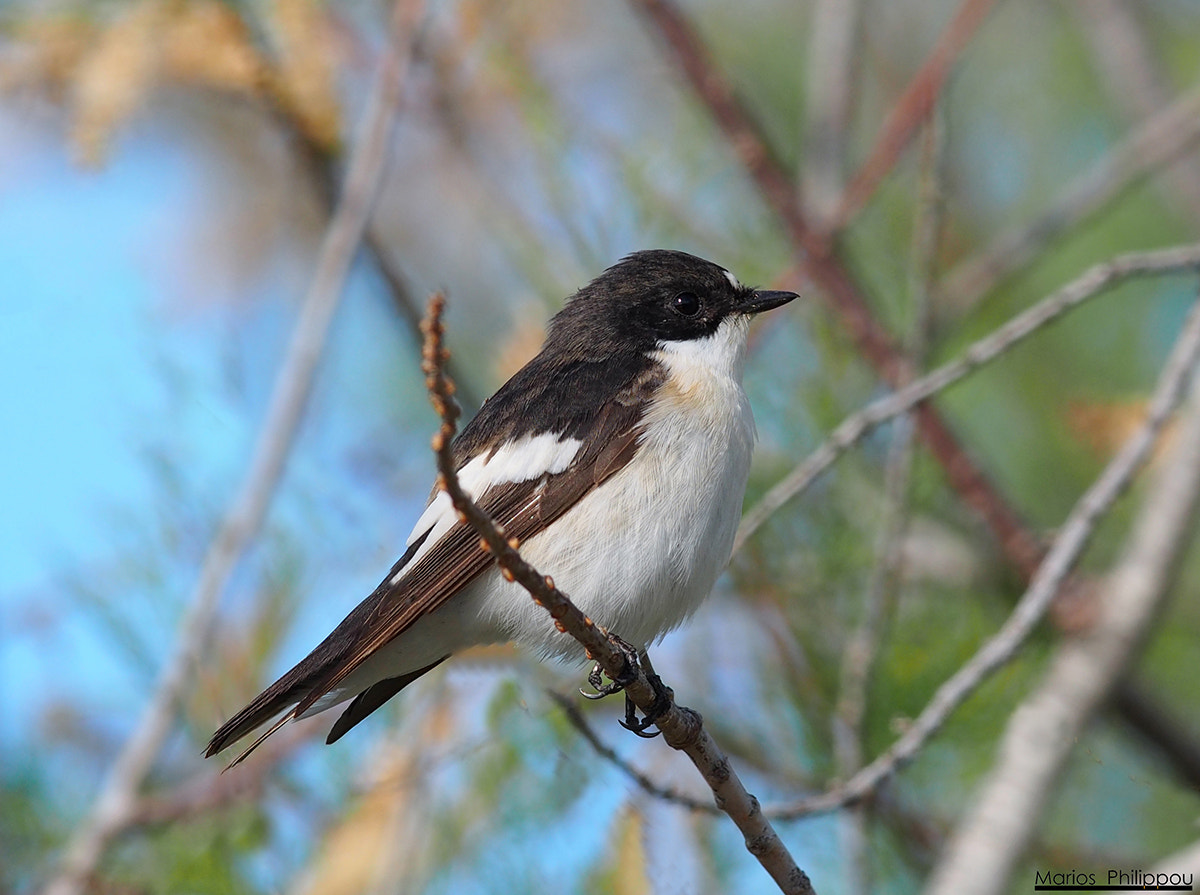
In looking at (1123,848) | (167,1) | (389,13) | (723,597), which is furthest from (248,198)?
(1123,848)

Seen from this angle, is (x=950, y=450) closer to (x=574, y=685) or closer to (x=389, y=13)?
(x=574, y=685)

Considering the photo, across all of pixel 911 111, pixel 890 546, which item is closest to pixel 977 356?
pixel 890 546

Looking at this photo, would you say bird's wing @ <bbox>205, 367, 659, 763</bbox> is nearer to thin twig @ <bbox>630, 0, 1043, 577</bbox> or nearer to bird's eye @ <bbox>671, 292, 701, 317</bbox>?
bird's eye @ <bbox>671, 292, 701, 317</bbox>

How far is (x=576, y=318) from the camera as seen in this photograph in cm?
343

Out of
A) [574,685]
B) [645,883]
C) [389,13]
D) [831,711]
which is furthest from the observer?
[389,13]

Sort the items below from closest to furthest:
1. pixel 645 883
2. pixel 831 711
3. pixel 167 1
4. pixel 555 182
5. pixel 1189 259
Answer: pixel 1189 259 < pixel 645 883 < pixel 831 711 < pixel 167 1 < pixel 555 182

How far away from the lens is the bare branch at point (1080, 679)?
2.89 metres

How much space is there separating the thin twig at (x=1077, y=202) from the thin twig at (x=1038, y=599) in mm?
1620

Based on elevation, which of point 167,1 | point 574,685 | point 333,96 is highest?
point 167,1

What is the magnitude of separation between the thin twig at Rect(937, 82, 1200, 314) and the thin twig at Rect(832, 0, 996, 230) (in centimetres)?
43

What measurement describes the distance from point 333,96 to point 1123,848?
3.41 metres

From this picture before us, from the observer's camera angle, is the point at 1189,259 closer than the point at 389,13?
Yes

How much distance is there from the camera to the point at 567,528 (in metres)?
2.86

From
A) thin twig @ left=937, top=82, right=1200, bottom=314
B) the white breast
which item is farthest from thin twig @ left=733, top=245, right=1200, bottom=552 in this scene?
thin twig @ left=937, top=82, right=1200, bottom=314
